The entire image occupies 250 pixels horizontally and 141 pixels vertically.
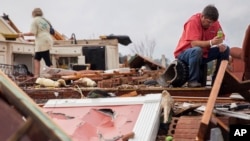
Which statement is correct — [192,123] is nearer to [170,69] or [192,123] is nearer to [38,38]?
[170,69]

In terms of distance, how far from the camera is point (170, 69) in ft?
19.9

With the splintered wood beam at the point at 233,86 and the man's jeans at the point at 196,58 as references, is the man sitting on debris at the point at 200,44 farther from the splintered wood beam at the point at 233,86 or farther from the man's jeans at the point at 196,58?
the splintered wood beam at the point at 233,86

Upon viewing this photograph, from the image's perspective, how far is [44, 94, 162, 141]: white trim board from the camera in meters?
3.78

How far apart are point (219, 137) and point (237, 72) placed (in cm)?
331

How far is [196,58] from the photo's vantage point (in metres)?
5.67

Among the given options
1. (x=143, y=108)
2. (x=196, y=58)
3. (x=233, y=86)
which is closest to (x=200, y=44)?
(x=196, y=58)

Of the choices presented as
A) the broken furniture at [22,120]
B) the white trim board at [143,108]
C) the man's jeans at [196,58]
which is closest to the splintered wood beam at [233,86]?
the white trim board at [143,108]

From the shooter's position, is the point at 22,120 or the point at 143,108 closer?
the point at 22,120

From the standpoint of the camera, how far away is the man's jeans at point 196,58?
567cm

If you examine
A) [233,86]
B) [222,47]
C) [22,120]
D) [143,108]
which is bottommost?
[143,108]

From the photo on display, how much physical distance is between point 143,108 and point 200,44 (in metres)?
1.73

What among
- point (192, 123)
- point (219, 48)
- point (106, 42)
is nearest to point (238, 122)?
point (192, 123)

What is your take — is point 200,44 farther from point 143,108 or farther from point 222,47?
point 143,108

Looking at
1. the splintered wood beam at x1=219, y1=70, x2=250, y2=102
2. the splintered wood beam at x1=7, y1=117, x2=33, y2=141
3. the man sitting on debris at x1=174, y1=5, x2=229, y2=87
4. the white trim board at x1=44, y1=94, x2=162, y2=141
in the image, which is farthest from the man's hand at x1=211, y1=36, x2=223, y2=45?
the splintered wood beam at x1=7, y1=117, x2=33, y2=141
